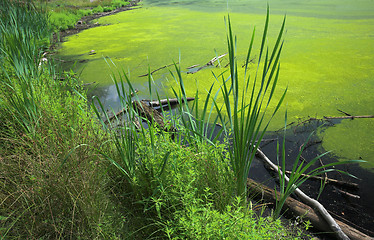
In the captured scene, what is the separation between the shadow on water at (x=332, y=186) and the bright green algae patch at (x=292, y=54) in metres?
0.12

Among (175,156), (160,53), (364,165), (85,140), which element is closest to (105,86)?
(160,53)

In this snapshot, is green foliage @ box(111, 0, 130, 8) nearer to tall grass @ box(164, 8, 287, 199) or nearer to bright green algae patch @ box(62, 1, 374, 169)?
bright green algae patch @ box(62, 1, 374, 169)

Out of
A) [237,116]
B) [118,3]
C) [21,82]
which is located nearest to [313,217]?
[237,116]

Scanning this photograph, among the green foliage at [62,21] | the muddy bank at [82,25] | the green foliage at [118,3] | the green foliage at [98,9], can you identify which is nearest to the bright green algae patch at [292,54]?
the muddy bank at [82,25]

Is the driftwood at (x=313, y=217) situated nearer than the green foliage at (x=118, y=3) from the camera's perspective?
Yes

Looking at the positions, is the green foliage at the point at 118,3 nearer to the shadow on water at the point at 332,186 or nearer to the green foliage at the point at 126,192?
the shadow on water at the point at 332,186

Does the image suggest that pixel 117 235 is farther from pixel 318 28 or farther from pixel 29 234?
pixel 318 28

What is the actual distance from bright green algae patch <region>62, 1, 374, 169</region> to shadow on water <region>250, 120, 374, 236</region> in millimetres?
121

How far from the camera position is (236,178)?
109 cm

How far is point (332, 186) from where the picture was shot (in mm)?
1555

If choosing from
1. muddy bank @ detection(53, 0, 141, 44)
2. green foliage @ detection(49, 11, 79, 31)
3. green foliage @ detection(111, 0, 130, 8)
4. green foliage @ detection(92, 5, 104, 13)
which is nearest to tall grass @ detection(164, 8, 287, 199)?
muddy bank @ detection(53, 0, 141, 44)

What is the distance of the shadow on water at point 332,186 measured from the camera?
1.38 m

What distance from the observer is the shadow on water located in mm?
1381

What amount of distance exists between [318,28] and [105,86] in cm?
340
